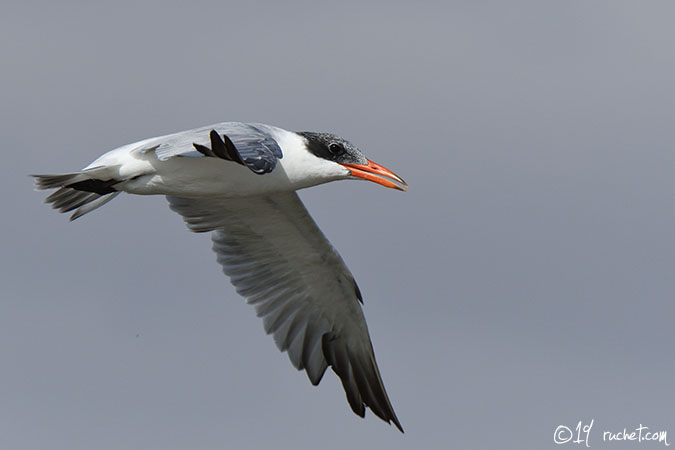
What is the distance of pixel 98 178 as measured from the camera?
11.3m

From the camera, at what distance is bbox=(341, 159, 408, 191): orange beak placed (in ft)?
37.9

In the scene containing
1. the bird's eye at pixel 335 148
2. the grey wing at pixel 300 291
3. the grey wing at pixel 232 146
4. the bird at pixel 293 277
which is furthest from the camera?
the grey wing at pixel 300 291

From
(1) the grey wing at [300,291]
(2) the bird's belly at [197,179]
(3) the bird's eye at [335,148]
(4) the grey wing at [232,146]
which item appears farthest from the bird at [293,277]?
(4) the grey wing at [232,146]

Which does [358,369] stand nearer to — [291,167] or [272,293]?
[272,293]

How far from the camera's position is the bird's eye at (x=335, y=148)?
11.7 meters

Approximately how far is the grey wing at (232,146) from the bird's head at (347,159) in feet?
1.63

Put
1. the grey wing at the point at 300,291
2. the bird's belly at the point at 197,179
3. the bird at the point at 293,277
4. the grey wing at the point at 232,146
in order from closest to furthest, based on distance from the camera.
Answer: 1. the grey wing at the point at 232,146
2. the bird's belly at the point at 197,179
3. the bird at the point at 293,277
4. the grey wing at the point at 300,291

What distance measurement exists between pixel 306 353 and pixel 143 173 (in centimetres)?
372

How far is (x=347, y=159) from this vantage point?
11.7 meters

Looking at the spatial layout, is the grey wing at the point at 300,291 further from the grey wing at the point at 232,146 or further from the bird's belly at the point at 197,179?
the grey wing at the point at 232,146

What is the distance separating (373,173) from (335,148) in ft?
1.55

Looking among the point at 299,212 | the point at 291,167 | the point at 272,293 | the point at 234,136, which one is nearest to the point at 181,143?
the point at 234,136

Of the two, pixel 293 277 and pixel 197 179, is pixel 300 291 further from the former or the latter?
pixel 197 179

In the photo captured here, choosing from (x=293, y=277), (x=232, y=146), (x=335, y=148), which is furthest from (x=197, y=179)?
(x=293, y=277)
